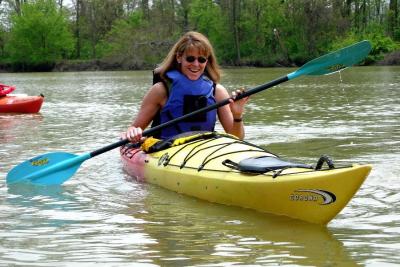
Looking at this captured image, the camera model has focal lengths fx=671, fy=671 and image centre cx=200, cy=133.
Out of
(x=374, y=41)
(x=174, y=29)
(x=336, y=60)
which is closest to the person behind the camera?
(x=336, y=60)

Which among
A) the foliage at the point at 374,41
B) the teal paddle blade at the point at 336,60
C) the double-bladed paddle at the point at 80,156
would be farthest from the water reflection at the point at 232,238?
the foliage at the point at 374,41

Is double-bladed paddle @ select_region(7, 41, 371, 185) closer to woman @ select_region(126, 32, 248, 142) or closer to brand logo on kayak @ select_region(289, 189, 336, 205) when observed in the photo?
woman @ select_region(126, 32, 248, 142)

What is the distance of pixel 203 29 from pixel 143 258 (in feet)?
171

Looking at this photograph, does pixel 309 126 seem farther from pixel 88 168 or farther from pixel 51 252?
pixel 51 252

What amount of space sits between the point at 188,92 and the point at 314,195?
1.90 m

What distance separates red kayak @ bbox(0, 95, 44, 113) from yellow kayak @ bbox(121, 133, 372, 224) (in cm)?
724

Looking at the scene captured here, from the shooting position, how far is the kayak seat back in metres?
4.07

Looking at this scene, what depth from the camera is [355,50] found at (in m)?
5.66

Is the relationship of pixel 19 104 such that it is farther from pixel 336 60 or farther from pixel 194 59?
pixel 336 60

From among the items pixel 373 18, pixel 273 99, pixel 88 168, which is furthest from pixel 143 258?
pixel 373 18

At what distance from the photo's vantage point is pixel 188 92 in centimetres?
540

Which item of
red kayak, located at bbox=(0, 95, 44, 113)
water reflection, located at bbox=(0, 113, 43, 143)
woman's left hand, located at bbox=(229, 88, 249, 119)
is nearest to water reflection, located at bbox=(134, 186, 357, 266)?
woman's left hand, located at bbox=(229, 88, 249, 119)

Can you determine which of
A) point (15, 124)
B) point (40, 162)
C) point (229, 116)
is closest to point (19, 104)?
point (15, 124)

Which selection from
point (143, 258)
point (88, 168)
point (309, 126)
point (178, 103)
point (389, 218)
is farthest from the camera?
point (309, 126)
